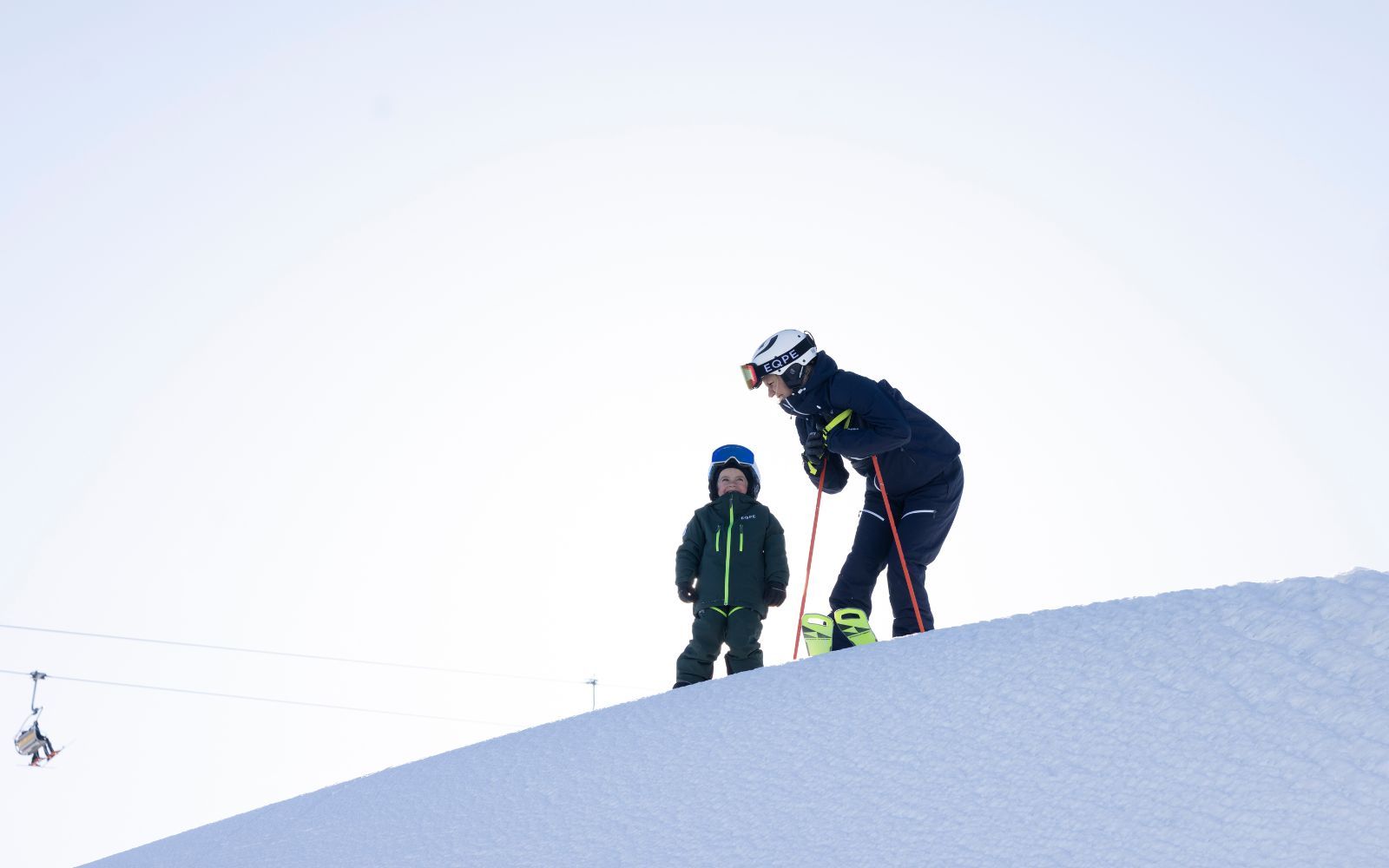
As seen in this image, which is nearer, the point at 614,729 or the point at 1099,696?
the point at 1099,696

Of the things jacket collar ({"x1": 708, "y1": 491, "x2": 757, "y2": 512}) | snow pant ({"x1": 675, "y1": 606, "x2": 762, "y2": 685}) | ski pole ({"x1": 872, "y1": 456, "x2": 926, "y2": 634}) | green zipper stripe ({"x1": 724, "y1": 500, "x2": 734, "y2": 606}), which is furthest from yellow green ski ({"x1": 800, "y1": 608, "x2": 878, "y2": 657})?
jacket collar ({"x1": 708, "y1": 491, "x2": 757, "y2": 512})

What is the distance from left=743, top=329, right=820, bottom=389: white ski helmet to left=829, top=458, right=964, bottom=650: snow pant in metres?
0.66

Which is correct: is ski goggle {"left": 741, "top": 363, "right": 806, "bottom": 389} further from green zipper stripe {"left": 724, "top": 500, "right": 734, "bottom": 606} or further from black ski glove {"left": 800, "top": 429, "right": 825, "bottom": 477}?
green zipper stripe {"left": 724, "top": 500, "right": 734, "bottom": 606}

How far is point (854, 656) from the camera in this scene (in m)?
4.11

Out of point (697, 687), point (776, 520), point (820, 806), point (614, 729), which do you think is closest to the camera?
point (820, 806)

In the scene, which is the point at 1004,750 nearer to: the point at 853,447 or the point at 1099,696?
the point at 1099,696

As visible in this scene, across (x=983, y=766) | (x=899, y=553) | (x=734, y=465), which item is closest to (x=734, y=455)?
(x=734, y=465)

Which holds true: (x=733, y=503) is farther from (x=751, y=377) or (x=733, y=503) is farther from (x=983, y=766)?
(x=983, y=766)

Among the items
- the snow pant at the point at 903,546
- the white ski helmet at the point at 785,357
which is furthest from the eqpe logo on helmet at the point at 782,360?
the snow pant at the point at 903,546

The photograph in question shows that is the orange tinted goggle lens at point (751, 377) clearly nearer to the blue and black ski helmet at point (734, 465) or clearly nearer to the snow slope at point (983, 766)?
the blue and black ski helmet at point (734, 465)

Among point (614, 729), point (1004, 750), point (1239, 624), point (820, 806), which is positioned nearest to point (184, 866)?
point (614, 729)

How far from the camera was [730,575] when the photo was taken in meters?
6.30

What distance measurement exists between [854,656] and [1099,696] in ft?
3.45

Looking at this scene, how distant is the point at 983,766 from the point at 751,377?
10.2 ft
